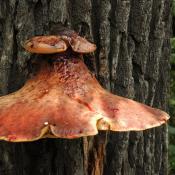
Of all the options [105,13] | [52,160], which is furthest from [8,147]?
[105,13]

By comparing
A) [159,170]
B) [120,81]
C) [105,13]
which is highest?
[105,13]

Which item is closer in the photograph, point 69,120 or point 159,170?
point 69,120

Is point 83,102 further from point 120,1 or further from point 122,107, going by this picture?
point 120,1

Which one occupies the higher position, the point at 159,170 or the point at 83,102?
the point at 83,102

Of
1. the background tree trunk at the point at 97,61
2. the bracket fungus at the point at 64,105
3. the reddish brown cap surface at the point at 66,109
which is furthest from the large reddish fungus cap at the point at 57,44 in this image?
the background tree trunk at the point at 97,61

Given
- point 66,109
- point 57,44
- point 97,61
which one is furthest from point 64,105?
point 97,61

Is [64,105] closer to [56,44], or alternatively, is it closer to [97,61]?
[56,44]

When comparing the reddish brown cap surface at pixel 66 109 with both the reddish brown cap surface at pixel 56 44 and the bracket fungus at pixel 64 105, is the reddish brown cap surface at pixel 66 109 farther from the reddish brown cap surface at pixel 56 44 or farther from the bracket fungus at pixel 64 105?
the reddish brown cap surface at pixel 56 44
